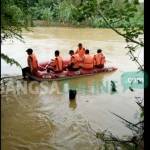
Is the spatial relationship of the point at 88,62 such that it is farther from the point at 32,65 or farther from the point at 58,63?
the point at 32,65

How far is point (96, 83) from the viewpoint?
1032 centimetres

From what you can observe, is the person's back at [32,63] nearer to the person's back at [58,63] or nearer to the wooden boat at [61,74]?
the wooden boat at [61,74]

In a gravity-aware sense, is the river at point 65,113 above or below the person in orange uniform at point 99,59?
below

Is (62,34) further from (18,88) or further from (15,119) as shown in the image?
(15,119)

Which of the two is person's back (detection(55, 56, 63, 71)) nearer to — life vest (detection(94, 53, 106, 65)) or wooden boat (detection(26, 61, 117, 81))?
wooden boat (detection(26, 61, 117, 81))

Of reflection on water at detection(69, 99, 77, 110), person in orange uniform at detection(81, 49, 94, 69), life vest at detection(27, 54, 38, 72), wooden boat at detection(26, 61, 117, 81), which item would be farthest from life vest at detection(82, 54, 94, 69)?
reflection on water at detection(69, 99, 77, 110)

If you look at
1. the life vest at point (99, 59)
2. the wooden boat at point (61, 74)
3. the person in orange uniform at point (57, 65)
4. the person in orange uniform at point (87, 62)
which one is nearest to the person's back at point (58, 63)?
the person in orange uniform at point (57, 65)

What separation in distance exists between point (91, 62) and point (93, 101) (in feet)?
7.68

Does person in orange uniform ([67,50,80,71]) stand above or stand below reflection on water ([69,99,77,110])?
above

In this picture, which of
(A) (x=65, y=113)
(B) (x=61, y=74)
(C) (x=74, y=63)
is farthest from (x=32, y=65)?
(A) (x=65, y=113)

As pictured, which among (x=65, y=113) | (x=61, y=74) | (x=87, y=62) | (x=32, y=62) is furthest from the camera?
(x=87, y=62)

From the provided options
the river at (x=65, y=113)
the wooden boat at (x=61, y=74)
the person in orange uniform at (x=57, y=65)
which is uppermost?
the person in orange uniform at (x=57, y=65)

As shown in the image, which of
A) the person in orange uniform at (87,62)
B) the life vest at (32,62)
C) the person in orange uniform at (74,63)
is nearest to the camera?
the life vest at (32,62)
